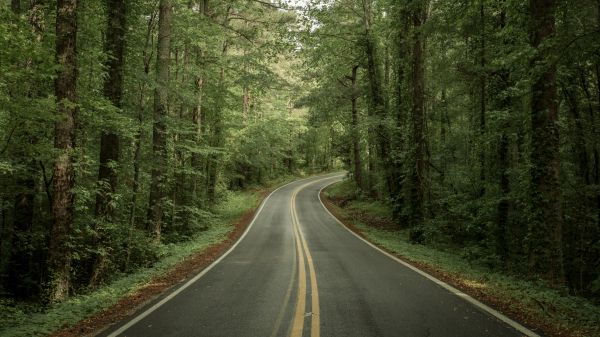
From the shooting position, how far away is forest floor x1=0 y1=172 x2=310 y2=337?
6066mm

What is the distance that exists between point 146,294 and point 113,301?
67cm

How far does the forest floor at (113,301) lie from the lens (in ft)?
19.9

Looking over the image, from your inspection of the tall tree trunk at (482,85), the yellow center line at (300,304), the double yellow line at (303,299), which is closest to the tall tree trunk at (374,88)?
the tall tree trunk at (482,85)

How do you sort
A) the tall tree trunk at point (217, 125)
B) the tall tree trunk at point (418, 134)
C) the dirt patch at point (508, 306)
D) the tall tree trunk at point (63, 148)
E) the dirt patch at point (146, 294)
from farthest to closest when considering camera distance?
the tall tree trunk at point (217, 125)
the tall tree trunk at point (418, 134)
the tall tree trunk at point (63, 148)
the dirt patch at point (146, 294)
the dirt patch at point (508, 306)

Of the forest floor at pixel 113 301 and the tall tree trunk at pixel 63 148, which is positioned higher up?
the tall tree trunk at pixel 63 148

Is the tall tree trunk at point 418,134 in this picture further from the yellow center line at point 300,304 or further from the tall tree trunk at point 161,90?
the tall tree trunk at point 161,90

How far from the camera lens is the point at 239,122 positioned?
25656mm

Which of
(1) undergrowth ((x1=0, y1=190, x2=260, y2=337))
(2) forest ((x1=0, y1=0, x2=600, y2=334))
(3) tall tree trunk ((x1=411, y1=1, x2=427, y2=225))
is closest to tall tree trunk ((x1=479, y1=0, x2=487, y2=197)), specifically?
(2) forest ((x1=0, y1=0, x2=600, y2=334))

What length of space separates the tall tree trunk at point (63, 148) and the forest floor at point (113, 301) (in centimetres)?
76

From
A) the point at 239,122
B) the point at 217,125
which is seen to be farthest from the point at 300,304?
the point at 239,122

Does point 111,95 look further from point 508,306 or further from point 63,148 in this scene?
point 508,306

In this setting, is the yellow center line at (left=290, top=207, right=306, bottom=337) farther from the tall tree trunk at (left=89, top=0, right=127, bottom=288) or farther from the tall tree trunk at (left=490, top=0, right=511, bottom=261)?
the tall tree trunk at (left=490, top=0, right=511, bottom=261)

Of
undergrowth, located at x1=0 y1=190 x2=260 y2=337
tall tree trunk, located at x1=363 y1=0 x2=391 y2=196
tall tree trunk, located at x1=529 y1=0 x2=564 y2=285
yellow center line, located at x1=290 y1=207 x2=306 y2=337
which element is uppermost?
tall tree trunk, located at x1=363 y1=0 x2=391 y2=196

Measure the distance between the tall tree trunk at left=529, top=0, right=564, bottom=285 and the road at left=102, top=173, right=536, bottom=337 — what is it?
2.60m
